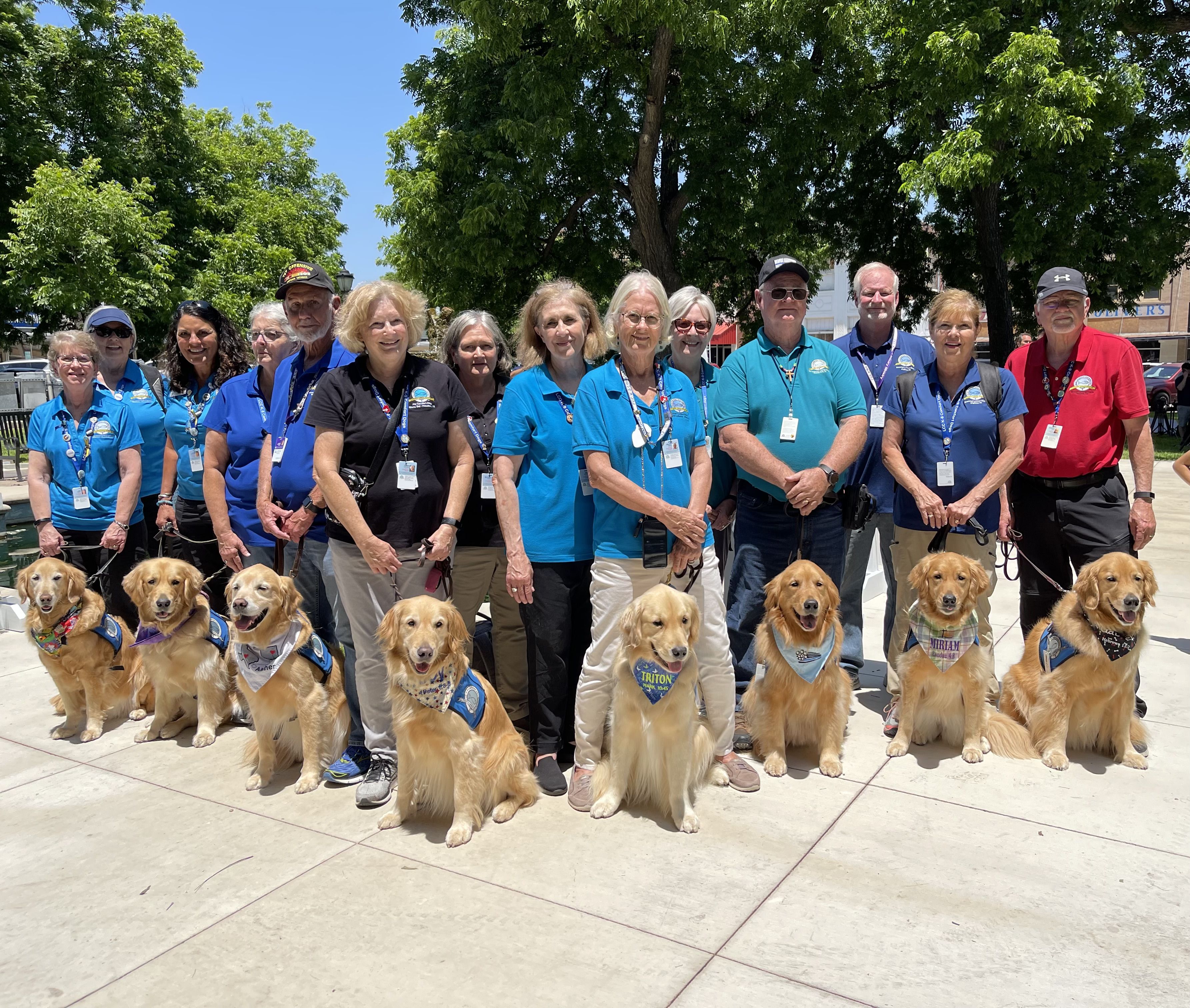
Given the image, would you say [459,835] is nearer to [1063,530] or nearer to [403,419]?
[403,419]

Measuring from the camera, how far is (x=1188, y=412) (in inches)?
738

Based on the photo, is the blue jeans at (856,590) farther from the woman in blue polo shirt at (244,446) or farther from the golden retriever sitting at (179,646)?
the golden retriever sitting at (179,646)

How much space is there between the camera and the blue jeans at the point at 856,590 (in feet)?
16.8

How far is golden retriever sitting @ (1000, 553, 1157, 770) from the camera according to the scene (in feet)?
13.2

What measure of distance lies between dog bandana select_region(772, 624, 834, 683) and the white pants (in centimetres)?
31

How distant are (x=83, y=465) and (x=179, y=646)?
4.57ft

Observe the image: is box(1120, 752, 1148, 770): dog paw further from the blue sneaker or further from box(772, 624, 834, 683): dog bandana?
the blue sneaker

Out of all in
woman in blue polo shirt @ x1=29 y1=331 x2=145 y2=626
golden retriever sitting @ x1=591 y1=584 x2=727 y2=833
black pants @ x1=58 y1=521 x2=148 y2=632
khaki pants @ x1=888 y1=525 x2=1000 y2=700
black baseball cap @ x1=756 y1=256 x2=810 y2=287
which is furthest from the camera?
black pants @ x1=58 y1=521 x2=148 y2=632

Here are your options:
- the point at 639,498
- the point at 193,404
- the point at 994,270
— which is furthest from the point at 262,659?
the point at 994,270

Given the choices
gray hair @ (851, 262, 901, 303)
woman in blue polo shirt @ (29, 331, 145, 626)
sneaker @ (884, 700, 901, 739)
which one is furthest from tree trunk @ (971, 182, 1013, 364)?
woman in blue polo shirt @ (29, 331, 145, 626)

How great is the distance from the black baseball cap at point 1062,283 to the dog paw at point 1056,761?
2.34m

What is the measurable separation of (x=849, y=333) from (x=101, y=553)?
4.91m

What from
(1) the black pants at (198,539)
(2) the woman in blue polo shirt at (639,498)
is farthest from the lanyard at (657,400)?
(1) the black pants at (198,539)

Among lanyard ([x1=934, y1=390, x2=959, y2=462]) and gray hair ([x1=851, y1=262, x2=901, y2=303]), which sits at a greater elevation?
gray hair ([x1=851, y1=262, x2=901, y2=303])
